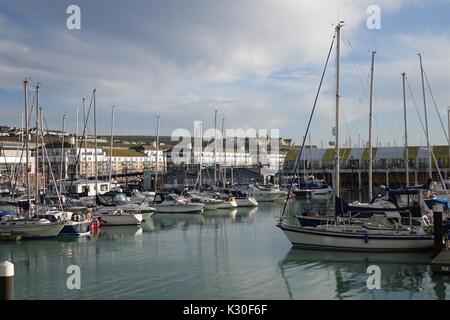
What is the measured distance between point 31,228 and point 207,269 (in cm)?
1638

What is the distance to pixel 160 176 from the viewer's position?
104125mm

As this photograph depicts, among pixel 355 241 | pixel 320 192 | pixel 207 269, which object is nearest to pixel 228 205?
pixel 320 192

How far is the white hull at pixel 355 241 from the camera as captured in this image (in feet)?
91.9

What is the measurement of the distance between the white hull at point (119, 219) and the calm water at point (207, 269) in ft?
16.7

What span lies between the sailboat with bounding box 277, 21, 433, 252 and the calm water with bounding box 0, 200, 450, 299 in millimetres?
626

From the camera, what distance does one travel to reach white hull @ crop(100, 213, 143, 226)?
4416 centimetres

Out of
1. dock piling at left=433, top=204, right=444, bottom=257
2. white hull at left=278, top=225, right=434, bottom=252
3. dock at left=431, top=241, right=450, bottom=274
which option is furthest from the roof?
dock at left=431, top=241, right=450, bottom=274

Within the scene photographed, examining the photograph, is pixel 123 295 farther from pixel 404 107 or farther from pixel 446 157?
pixel 446 157

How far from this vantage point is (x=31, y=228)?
36.0 metres

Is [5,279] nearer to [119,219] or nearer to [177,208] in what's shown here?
[119,219]

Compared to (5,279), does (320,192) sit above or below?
below

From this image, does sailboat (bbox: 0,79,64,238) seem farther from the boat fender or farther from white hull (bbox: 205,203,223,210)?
white hull (bbox: 205,203,223,210)
